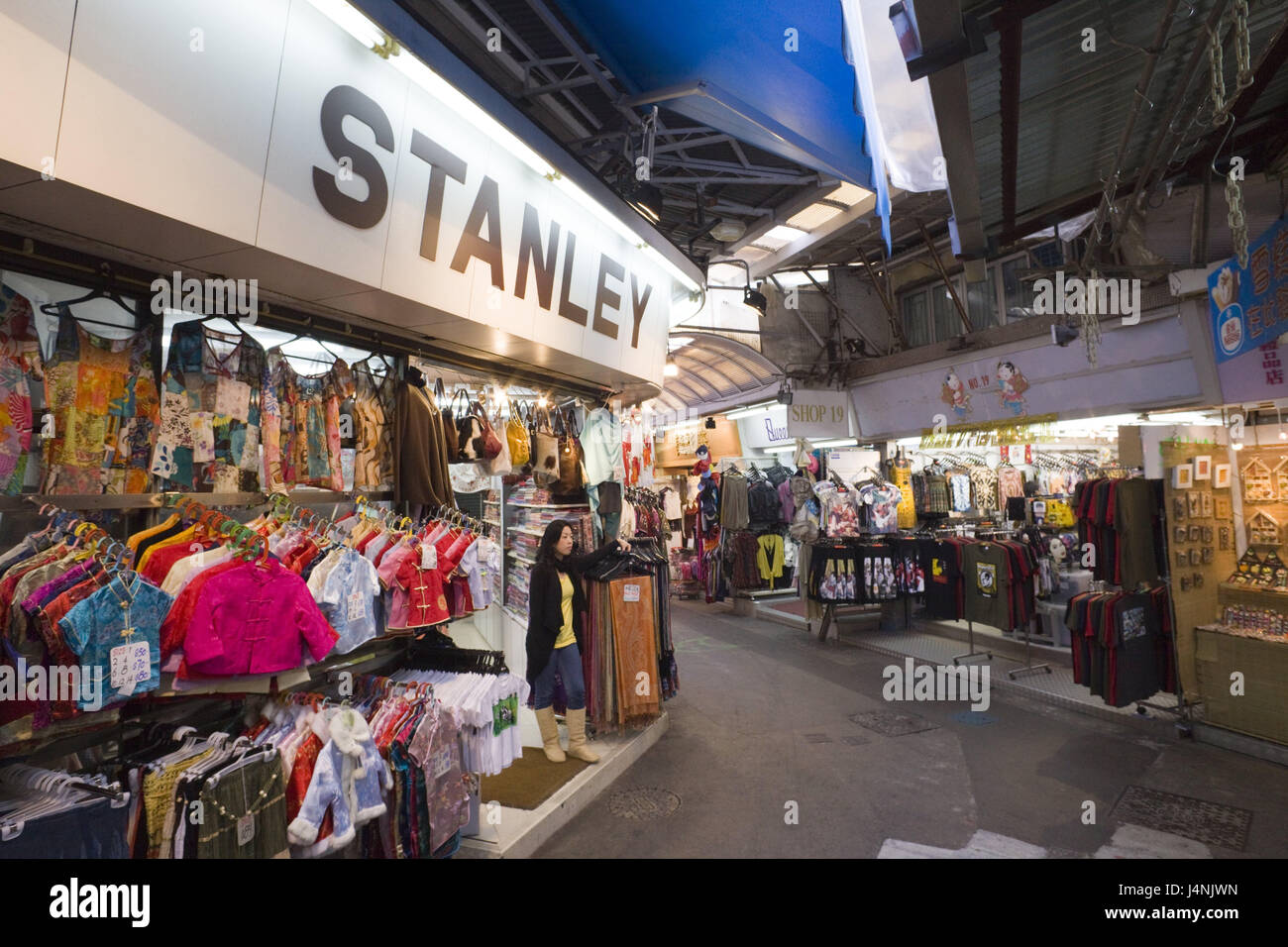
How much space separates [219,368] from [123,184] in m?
0.96

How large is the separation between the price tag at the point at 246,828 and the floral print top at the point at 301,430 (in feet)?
4.48

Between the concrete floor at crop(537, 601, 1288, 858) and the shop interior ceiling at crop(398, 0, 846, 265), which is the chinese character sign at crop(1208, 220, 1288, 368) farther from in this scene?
the shop interior ceiling at crop(398, 0, 846, 265)

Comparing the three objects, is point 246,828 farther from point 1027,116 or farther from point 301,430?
point 1027,116

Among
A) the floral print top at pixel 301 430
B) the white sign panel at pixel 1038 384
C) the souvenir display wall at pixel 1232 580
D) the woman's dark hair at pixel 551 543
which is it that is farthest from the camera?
the white sign panel at pixel 1038 384

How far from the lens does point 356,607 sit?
8.90 feet

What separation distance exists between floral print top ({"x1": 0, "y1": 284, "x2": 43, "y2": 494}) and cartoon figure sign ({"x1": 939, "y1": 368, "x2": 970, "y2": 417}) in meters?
9.40

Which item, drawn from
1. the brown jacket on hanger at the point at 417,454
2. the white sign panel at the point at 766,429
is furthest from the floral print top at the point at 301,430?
the white sign panel at the point at 766,429

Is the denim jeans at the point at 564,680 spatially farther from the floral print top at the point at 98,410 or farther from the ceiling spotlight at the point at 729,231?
the ceiling spotlight at the point at 729,231

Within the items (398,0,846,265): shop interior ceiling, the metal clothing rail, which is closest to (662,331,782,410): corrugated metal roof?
(398,0,846,265): shop interior ceiling

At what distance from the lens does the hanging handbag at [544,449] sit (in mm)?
4953

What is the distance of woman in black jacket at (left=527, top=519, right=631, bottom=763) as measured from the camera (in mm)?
4738

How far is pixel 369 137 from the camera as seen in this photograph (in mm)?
2662
